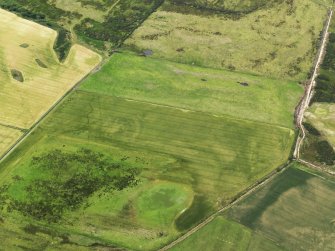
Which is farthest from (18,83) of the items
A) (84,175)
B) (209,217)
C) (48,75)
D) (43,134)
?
(209,217)

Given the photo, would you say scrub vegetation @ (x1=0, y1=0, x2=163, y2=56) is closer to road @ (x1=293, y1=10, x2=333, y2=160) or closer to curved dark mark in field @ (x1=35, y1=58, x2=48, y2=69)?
curved dark mark in field @ (x1=35, y1=58, x2=48, y2=69)

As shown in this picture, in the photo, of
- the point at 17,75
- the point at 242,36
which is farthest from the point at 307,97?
the point at 17,75

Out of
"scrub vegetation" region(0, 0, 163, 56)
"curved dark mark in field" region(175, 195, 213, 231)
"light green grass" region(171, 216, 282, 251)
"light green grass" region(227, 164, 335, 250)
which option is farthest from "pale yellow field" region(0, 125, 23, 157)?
"light green grass" region(227, 164, 335, 250)

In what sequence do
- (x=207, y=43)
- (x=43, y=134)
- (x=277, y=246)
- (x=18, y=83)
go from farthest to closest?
(x=207, y=43), (x=18, y=83), (x=43, y=134), (x=277, y=246)

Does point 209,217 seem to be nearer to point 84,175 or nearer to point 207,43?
point 84,175

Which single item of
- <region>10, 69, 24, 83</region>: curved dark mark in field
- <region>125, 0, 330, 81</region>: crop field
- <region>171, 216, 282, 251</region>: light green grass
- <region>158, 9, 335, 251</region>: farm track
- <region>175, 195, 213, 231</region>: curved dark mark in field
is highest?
<region>125, 0, 330, 81</region>: crop field

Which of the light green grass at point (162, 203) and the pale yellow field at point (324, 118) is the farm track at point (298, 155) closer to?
the pale yellow field at point (324, 118)

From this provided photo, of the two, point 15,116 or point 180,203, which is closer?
point 180,203
